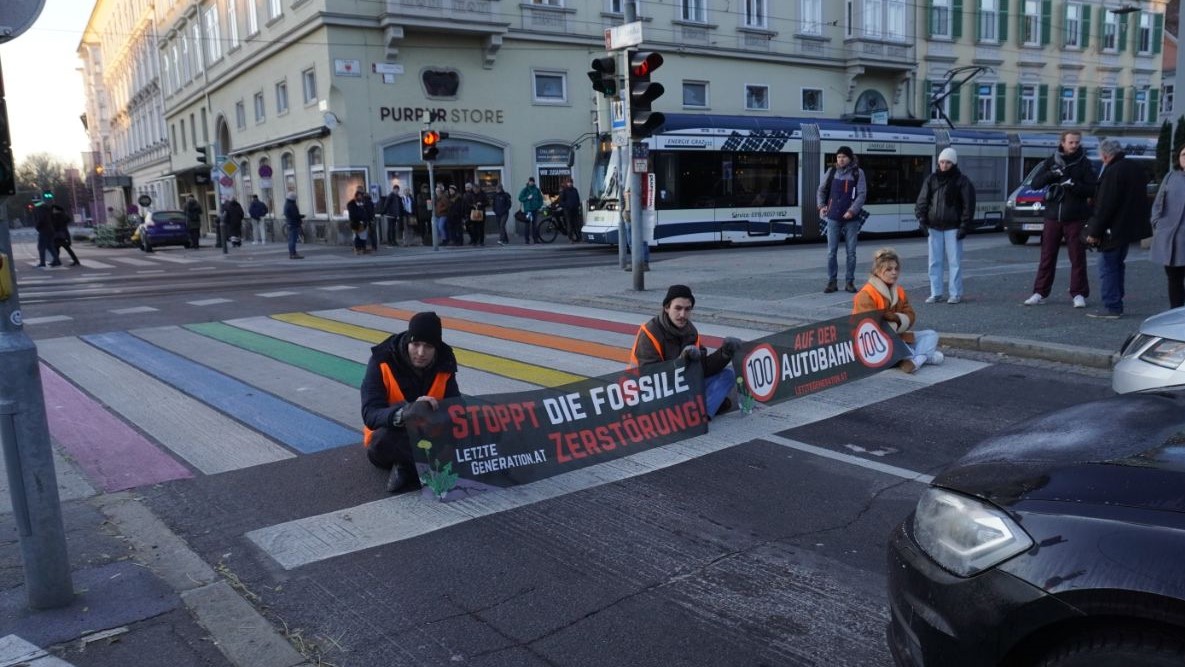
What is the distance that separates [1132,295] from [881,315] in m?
5.21

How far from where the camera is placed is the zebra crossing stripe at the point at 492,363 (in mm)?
7709

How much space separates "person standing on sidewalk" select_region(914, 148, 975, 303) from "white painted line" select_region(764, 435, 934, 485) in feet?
19.2

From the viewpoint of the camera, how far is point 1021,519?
84.7 inches

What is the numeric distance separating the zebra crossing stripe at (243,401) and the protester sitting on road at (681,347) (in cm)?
216

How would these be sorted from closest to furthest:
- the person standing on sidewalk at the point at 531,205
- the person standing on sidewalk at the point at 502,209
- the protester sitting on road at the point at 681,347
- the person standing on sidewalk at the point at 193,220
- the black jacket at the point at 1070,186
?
the protester sitting on road at the point at 681,347 → the black jacket at the point at 1070,186 → the person standing on sidewalk at the point at 531,205 → the person standing on sidewalk at the point at 502,209 → the person standing on sidewalk at the point at 193,220

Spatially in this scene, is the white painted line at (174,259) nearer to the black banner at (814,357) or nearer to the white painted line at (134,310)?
the white painted line at (134,310)

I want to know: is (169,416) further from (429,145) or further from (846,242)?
(429,145)

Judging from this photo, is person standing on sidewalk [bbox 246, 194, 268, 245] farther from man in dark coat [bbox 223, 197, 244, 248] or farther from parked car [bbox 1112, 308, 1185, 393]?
parked car [bbox 1112, 308, 1185, 393]

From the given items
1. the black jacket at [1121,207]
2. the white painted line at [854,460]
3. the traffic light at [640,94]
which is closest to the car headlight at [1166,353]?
the white painted line at [854,460]

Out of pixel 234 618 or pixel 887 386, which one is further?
pixel 887 386

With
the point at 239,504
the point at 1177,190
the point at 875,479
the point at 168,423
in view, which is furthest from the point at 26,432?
the point at 1177,190

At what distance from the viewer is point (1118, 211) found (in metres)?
8.82

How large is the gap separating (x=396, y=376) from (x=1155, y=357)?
4.44 m

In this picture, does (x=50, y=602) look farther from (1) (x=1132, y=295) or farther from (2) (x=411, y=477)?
(1) (x=1132, y=295)
